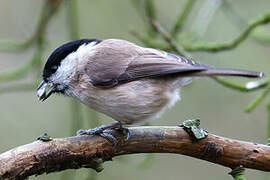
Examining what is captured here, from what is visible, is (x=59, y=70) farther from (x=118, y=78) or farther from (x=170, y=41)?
(x=170, y=41)

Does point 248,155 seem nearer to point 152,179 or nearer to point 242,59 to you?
point 242,59

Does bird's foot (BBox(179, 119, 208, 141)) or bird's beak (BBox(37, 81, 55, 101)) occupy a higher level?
bird's beak (BBox(37, 81, 55, 101))

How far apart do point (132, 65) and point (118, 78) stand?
0.44ft

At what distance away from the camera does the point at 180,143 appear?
100 inches

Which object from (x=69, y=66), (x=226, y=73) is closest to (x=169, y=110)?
(x=69, y=66)

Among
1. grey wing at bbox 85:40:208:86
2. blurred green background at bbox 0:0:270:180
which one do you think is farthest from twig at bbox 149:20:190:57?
blurred green background at bbox 0:0:270:180

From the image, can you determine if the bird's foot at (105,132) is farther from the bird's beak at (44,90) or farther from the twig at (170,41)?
the twig at (170,41)

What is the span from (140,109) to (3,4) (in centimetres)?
284

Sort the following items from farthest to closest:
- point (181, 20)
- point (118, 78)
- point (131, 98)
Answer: point (181, 20) → point (118, 78) → point (131, 98)

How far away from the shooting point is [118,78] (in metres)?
2.96

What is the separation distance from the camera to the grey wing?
9.45 feet

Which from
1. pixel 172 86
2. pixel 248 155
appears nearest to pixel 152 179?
pixel 172 86

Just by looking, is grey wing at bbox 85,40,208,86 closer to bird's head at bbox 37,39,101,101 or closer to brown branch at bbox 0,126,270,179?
bird's head at bbox 37,39,101,101

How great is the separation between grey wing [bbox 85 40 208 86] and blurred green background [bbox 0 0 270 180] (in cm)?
143
